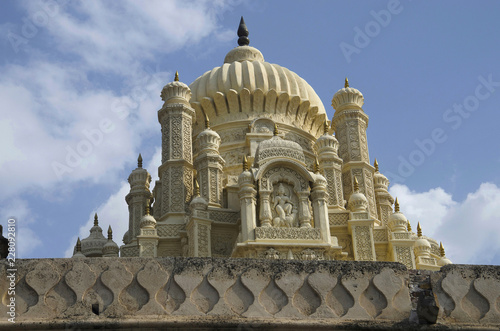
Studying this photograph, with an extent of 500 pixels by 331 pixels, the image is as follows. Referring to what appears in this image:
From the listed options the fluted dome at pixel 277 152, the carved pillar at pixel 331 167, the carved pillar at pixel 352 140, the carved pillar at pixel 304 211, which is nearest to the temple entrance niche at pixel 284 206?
the carved pillar at pixel 304 211

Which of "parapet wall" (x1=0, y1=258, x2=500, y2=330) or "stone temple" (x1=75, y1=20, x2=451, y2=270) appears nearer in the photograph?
"parapet wall" (x1=0, y1=258, x2=500, y2=330)

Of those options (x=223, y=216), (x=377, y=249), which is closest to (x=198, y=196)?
(x=223, y=216)

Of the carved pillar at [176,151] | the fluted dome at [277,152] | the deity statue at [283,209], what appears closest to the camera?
the deity statue at [283,209]

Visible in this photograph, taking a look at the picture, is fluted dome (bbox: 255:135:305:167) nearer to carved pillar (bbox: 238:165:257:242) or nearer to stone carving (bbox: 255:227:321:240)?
carved pillar (bbox: 238:165:257:242)

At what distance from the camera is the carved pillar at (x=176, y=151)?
2650cm

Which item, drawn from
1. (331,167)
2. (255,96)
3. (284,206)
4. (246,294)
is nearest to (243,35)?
(255,96)

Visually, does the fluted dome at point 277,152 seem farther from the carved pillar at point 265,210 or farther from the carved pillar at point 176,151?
the carved pillar at point 176,151

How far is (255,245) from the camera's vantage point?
21.5m

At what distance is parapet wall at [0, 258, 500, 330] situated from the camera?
288 inches

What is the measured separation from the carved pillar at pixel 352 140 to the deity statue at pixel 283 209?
5.54 m

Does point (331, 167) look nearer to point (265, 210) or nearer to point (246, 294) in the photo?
point (265, 210)

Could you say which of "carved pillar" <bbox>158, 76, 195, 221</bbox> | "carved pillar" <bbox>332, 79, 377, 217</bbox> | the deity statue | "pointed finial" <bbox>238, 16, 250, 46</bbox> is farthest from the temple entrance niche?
"pointed finial" <bbox>238, 16, 250, 46</bbox>

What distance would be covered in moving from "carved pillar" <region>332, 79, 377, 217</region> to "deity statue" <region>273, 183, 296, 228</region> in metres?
5.54

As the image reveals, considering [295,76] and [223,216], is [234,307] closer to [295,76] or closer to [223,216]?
[223,216]
